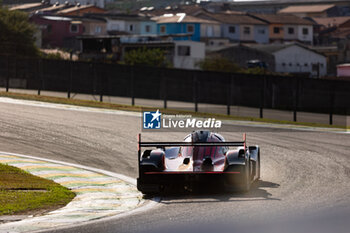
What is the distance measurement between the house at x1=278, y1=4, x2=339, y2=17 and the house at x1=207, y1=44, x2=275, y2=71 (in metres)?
75.1

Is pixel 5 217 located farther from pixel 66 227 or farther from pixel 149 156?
pixel 149 156

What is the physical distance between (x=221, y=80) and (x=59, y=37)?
64.0m

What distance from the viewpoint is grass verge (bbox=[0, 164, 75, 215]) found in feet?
46.9

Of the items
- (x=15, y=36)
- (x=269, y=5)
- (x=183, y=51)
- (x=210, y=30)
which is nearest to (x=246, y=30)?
(x=210, y=30)

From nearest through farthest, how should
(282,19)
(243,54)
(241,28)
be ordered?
(243,54)
(241,28)
(282,19)

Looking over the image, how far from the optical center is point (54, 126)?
93.1 ft

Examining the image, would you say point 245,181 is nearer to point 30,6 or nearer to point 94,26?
point 94,26

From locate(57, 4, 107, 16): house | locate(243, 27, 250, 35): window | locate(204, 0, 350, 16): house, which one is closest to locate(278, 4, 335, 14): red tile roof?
locate(204, 0, 350, 16): house

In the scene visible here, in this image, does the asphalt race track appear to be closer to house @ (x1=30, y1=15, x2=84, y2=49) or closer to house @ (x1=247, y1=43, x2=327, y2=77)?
house @ (x1=247, y1=43, x2=327, y2=77)

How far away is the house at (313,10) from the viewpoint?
172 metres

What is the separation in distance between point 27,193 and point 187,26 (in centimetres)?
10672

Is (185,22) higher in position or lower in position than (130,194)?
higher

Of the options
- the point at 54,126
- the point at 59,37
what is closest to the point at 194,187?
the point at 54,126

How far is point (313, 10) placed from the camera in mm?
174625
